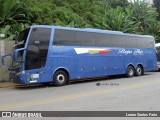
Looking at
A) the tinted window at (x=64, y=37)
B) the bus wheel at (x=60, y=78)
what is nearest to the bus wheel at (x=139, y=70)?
the tinted window at (x=64, y=37)

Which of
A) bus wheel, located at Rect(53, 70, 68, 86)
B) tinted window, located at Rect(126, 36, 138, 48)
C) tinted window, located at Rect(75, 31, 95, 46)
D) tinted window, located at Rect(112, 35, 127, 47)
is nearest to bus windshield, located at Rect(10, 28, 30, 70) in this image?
bus wheel, located at Rect(53, 70, 68, 86)

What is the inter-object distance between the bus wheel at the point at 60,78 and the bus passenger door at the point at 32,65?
3.58ft

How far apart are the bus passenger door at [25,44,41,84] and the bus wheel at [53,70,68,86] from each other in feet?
3.58

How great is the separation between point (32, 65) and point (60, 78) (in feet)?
6.45

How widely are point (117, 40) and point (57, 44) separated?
591 centimetres

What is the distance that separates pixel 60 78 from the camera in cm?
1778

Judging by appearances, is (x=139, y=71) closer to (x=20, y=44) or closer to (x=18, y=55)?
(x=20, y=44)

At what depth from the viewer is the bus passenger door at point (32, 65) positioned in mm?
16375

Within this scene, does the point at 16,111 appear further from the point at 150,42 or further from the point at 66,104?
the point at 150,42

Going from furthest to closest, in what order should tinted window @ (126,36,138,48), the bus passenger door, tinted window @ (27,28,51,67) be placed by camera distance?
tinted window @ (126,36,138,48) < tinted window @ (27,28,51,67) < the bus passenger door

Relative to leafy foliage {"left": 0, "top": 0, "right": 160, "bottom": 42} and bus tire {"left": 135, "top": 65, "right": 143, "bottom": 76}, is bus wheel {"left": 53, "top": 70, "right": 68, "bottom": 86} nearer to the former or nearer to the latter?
leafy foliage {"left": 0, "top": 0, "right": 160, "bottom": 42}

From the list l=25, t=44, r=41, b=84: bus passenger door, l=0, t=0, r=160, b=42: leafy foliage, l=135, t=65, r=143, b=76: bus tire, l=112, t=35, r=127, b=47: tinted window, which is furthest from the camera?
l=0, t=0, r=160, b=42: leafy foliage

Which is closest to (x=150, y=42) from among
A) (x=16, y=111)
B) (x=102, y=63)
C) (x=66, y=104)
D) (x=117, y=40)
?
(x=117, y=40)

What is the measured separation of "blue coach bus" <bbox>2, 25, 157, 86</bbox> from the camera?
16513mm
